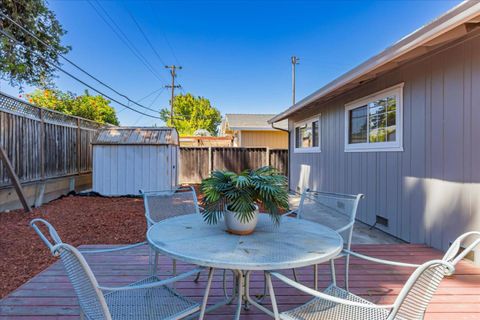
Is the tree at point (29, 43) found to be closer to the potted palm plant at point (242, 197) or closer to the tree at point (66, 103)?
the tree at point (66, 103)

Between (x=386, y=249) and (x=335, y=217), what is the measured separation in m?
1.34

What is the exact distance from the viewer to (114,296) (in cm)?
166

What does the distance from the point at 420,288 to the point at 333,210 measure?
1.43 meters

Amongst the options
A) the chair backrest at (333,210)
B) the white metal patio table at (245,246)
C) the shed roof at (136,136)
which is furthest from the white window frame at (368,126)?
the shed roof at (136,136)

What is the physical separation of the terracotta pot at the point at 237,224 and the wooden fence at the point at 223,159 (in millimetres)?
8903

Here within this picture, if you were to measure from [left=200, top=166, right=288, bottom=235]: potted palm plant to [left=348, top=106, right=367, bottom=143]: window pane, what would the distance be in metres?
3.66

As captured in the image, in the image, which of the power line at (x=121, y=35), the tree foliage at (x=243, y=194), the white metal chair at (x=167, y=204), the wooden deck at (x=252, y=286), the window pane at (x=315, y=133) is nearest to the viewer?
the tree foliage at (x=243, y=194)

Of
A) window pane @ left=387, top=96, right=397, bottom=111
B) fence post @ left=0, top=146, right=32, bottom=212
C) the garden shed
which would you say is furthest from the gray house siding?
fence post @ left=0, top=146, right=32, bottom=212

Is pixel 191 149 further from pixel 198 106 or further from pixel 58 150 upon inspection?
pixel 198 106

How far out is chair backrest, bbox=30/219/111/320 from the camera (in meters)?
1.20

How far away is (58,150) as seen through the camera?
7.09 meters

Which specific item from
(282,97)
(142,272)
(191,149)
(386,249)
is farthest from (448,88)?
(282,97)

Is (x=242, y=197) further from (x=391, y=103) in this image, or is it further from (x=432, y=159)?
(x=391, y=103)

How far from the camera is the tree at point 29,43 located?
7.37 meters
